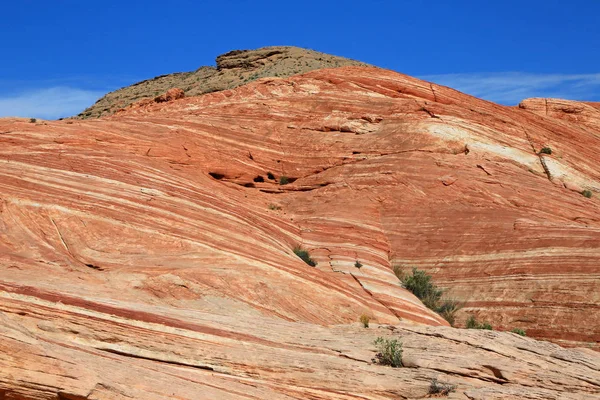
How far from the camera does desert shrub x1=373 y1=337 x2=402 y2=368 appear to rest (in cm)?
1429

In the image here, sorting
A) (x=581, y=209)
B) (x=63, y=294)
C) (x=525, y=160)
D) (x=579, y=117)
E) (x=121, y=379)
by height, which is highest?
(x=579, y=117)

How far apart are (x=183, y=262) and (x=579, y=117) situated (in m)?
30.9

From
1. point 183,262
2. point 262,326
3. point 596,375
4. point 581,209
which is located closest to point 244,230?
point 183,262

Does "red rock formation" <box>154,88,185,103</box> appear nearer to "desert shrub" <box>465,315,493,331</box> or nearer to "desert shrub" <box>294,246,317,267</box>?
"desert shrub" <box>294,246,317,267</box>

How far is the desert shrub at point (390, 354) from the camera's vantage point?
1429cm

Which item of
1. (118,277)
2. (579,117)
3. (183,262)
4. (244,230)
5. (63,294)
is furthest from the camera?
(579,117)

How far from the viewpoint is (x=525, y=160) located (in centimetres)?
3428

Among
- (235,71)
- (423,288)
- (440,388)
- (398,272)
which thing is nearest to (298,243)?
(398,272)

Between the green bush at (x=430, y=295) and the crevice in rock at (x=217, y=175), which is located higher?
the crevice in rock at (x=217, y=175)

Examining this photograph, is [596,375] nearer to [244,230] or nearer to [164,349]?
[164,349]

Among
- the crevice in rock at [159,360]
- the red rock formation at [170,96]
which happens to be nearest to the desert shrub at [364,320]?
the crevice in rock at [159,360]

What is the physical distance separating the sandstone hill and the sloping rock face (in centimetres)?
1356

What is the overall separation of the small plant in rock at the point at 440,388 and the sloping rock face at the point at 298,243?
145 millimetres

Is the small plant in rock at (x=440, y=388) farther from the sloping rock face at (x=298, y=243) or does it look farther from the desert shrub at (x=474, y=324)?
the desert shrub at (x=474, y=324)
